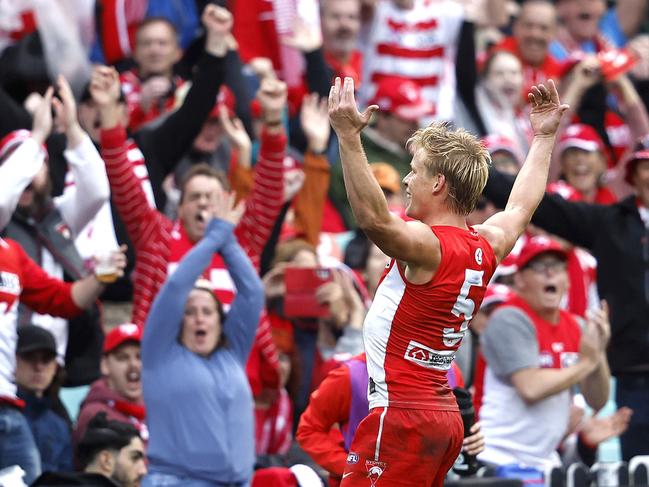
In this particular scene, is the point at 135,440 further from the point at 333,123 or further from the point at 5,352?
the point at 333,123

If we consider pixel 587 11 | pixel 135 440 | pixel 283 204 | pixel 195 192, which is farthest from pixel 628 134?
pixel 135 440

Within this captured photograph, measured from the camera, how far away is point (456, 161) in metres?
5.31

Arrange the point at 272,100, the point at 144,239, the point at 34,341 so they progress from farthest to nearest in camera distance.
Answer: the point at 272,100 → the point at 144,239 → the point at 34,341

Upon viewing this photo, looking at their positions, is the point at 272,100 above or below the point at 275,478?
above

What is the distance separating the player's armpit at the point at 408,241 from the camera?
5008 millimetres

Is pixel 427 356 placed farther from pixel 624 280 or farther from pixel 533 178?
pixel 624 280

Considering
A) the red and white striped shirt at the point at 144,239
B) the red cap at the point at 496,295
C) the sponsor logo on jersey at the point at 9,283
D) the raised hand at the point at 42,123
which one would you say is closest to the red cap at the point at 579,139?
the red cap at the point at 496,295

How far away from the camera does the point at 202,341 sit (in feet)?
25.4

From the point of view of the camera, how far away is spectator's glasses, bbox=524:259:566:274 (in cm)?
834

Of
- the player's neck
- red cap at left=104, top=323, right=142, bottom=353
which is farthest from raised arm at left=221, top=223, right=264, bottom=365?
the player's neck

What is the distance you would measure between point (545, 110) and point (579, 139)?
4.79 m

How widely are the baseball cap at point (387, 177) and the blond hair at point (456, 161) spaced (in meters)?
4.67

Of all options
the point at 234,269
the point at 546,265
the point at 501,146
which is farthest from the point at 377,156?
the point at 234,269

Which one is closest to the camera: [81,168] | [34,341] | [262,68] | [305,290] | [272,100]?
[34,341]
